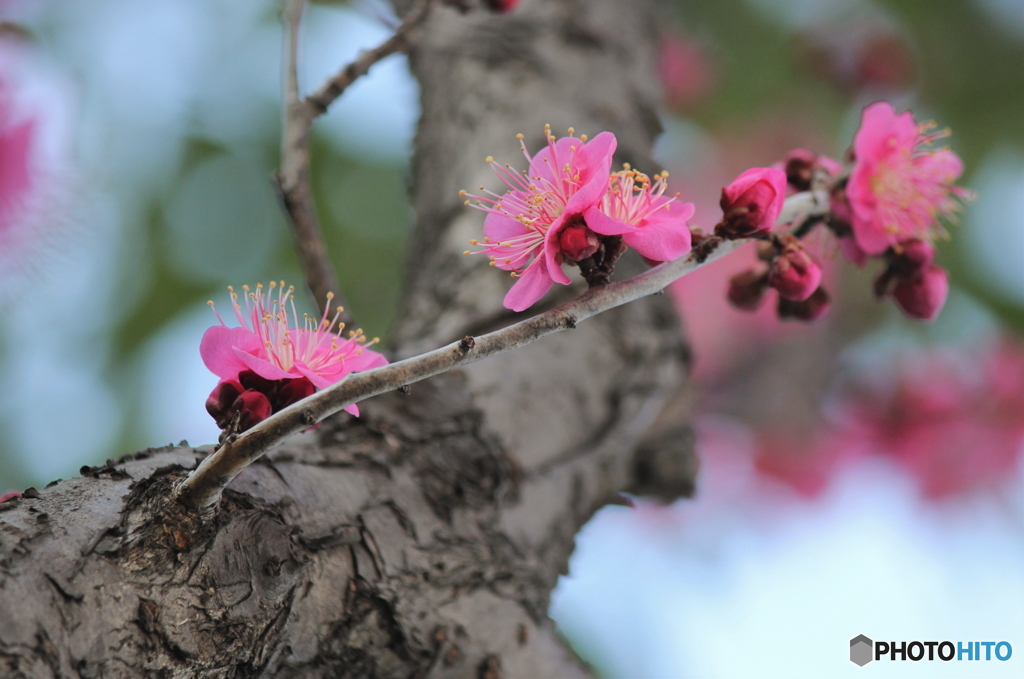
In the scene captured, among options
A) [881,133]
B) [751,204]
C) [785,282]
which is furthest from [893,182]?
[751,204]

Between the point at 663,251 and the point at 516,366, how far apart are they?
594mm

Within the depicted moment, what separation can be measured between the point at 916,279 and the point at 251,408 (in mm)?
927

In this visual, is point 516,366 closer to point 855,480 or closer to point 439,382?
point 439,382

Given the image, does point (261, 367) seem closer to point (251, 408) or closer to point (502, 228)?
point (251, 408)

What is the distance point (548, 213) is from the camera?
994mm

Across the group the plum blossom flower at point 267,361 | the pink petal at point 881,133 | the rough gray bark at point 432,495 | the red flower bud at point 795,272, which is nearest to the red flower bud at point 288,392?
the plum blossom flower at point 267,361

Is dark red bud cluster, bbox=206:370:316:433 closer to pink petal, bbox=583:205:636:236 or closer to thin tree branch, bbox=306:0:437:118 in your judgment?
pink petal, bbox=583:205:636:236

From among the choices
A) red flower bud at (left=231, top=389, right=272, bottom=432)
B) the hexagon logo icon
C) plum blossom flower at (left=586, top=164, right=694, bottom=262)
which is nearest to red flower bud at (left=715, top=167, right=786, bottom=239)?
plum blossom flower at (left=586, top=164, right=694, bottom=262)

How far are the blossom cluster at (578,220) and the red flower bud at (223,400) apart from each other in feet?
0.95

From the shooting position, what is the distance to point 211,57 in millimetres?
3010

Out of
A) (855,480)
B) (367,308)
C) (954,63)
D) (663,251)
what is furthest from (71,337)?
(954,63)

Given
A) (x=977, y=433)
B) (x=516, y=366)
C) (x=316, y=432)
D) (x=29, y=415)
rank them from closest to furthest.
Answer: (x=316, y=432), (x=516, y=366), (x=29, y=415), (x=977, y=433)

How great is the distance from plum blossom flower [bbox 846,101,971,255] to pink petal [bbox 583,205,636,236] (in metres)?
0.45

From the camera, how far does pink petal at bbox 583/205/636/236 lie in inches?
33.5
